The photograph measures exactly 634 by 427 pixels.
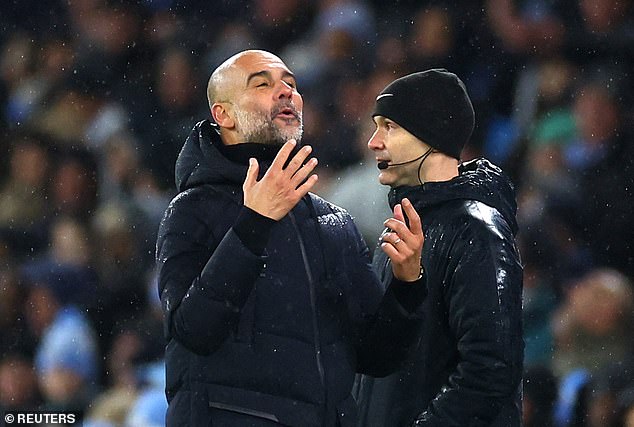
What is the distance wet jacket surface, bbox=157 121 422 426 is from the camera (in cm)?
217

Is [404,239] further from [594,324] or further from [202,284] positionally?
[594,324]

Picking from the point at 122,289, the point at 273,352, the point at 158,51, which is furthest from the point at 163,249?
the point at 158,51

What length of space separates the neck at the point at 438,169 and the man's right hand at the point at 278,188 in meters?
0.70

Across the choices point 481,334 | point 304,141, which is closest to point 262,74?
point 481,334

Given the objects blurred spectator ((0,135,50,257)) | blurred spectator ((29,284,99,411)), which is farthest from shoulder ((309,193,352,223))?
blurred spectator ((0,135,50,257))

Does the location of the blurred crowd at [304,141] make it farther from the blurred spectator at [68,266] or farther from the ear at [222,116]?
the ear at [222,116]

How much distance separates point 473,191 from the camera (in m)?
2.71

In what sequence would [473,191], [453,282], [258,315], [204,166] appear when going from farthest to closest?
[473,191] → [453,282] → [204,166] → [258,315]

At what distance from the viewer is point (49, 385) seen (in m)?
5.64

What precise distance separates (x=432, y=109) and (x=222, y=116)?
593 millimetres

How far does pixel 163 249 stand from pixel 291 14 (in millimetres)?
3702

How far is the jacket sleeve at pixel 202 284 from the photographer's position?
214 centimetres

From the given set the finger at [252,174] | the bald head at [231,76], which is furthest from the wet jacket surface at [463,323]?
the finger at [252,174]
